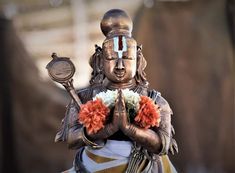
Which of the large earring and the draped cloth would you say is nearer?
the draped cloth

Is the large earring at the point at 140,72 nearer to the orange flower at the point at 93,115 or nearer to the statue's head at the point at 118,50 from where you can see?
the statue's head at the point at 118,50

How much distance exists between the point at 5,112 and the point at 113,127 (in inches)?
90.0

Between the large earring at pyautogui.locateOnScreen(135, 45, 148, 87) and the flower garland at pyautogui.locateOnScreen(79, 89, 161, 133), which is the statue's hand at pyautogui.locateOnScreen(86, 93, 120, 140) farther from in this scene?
the large earring at pyautogui.locateOnScreen(135, 45, 148, 87)

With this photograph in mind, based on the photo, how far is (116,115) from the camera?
226 centimetres

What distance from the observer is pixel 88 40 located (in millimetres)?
4410

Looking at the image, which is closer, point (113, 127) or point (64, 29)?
point (113, 127)

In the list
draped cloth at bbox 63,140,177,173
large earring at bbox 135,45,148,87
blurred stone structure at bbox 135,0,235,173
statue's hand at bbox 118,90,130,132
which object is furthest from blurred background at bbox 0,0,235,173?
statue's hand at bbox 118,90,130,132

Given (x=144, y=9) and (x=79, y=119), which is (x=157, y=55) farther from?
(x=79, y=119)

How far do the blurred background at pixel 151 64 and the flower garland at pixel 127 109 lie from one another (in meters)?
1.99

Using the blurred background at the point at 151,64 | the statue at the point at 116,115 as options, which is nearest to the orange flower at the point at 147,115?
the statue at the point at 116,115

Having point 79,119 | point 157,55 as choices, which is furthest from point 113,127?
point 157,55

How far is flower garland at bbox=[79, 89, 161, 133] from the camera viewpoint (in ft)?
7.53

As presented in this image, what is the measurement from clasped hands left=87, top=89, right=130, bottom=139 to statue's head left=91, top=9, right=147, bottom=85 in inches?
5.4

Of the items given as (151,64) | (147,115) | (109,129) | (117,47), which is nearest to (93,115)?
(109,129)
